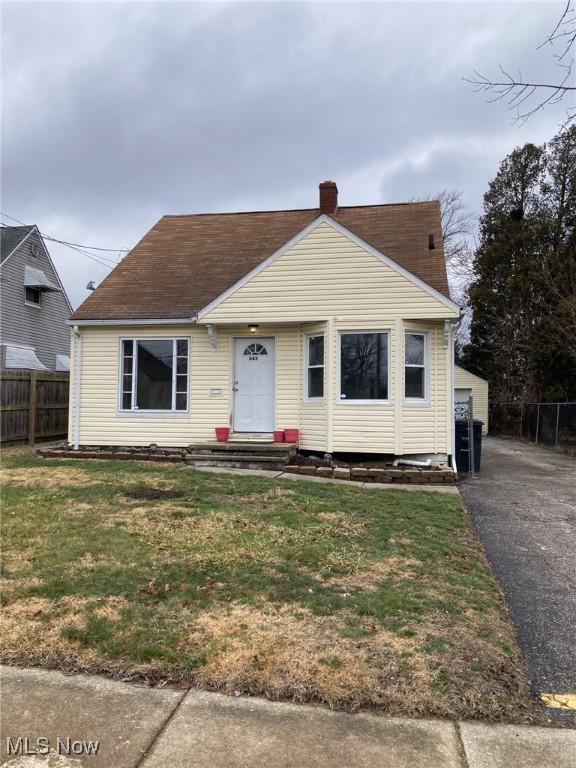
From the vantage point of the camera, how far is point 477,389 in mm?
29125

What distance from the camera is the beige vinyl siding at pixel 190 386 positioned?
11664mm

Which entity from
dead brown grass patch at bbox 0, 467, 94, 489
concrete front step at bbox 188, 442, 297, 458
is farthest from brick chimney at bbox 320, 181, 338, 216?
dead brown grass patch at bbox 0, 467, 94, 489

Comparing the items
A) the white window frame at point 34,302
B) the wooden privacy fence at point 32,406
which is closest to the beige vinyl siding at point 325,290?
the wooden privacy fence at point 32,406

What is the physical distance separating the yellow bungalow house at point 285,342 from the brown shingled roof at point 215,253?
0.05m

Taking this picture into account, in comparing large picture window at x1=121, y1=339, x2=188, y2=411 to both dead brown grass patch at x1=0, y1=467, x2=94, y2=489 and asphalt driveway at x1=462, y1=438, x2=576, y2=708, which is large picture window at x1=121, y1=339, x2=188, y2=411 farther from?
asphalt driveway at x1=462, y1=438, x2=576, y2=708

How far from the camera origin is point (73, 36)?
9.14m

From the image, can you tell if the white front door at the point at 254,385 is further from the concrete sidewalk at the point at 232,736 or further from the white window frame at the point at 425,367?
the concrete sidewalk at the point at 232,736

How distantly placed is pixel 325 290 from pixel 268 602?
779 centimetres

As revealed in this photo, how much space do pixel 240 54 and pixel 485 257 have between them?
24.1 metres

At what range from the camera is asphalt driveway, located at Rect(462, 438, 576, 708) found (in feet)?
11.9

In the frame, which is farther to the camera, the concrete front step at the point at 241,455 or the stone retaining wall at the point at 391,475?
the concrete front step at the point at 241,455

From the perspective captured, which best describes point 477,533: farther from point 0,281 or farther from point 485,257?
point 485,257

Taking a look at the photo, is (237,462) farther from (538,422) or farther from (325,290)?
(538,422)

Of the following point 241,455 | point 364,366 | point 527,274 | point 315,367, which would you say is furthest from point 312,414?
point 527,274
